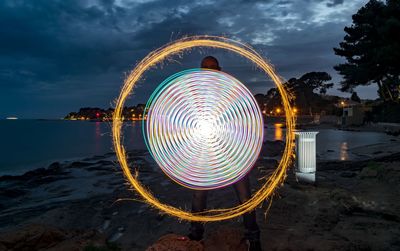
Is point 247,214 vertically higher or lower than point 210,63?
lower

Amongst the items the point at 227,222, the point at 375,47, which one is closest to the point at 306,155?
the point at 227,222

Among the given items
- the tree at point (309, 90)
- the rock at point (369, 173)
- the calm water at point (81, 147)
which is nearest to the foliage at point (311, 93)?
the tree at point (309, 90)

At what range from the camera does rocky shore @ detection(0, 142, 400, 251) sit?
5309mm

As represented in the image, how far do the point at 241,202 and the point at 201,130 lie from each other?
116 cm

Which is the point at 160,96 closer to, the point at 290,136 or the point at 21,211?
the point at 290,136

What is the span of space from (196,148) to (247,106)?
2.79 feet

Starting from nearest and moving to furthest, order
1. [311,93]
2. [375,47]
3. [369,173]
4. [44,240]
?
[44,240] → [369,173] → [375,47] → [311,93]

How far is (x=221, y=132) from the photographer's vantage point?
4.37 meters

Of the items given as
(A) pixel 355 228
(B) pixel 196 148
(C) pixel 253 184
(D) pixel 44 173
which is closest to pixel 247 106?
(B) pixel 196 148

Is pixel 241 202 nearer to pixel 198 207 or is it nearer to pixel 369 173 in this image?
pixel 198 207

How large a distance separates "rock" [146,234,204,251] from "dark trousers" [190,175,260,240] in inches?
11.1

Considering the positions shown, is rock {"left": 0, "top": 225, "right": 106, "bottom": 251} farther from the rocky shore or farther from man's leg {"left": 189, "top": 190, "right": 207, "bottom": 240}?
man's leg {"left": 189, "top": 190, "right": 207, "bottom": 240}

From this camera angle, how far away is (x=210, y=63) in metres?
4.40

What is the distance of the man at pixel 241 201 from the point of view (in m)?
4.45
